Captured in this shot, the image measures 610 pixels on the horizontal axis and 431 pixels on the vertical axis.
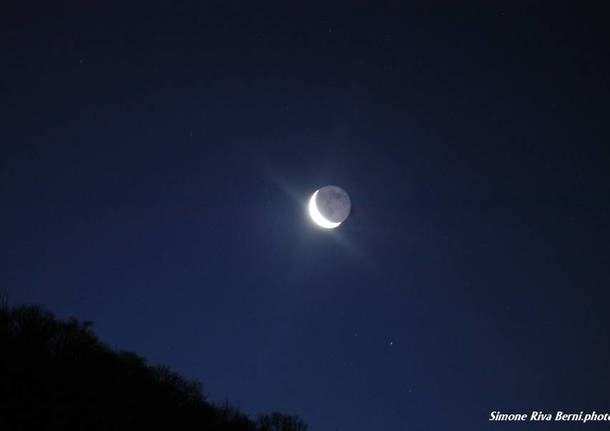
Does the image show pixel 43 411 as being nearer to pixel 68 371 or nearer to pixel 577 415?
pixel 68 371

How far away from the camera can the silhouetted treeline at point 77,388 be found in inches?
403

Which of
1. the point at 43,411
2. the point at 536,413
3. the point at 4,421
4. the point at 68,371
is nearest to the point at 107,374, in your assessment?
the point at 68,371

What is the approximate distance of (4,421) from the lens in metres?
9.12

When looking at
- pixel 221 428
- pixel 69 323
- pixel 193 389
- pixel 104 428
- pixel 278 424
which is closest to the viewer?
pixel 104 428

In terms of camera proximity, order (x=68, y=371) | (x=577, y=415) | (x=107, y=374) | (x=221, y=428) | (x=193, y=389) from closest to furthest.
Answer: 1. (x=68, y=371)
2. (x=107, y=374)
3. (x=221, y=428)
4. (x=193, y=389)
5. (x=577, y=415)

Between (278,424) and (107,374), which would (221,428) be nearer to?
(107,374)

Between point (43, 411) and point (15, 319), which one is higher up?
point (15, 319)

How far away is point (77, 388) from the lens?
12.2 m

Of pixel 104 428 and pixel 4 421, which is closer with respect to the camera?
pixel 4 421

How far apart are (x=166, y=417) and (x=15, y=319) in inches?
249

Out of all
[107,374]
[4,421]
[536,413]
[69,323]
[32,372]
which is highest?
[536,413]

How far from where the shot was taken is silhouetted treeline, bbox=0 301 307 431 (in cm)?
1024

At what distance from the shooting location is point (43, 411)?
10.0m

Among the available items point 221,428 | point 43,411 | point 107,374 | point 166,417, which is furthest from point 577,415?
point 43,411
